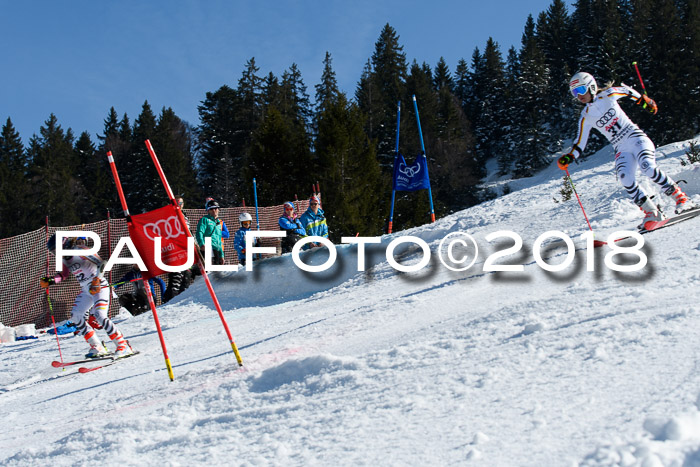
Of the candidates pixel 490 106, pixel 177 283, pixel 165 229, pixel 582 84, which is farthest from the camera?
pixel 490 106

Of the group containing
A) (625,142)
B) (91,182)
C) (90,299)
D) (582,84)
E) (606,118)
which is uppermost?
(91,182)

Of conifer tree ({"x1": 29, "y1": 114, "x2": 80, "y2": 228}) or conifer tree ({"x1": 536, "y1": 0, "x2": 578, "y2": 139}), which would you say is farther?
conifer tree ({"x1": 536, "y1": 0, "x2": 578, "y2": 139})

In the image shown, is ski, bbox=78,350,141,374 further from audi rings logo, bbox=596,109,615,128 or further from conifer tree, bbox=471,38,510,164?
conifer tree, bbox=471,38,510,164

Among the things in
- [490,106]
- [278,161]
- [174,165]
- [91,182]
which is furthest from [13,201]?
[490,106]

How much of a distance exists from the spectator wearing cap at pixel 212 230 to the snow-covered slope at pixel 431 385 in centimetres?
476

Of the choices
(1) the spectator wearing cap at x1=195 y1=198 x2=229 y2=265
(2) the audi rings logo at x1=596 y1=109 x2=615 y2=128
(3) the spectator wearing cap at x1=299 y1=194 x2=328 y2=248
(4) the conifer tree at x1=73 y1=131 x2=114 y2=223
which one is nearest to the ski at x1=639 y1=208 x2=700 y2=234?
(2) the audi rings logo at x1=596 y1=109 x2=615 y2=128

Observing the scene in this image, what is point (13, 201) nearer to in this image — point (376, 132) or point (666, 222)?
point (376, 132)

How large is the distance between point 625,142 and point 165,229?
567cm

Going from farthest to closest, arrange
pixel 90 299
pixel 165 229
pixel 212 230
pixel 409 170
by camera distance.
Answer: pixel 409 170
pixel 212 230
pixel 90 299
pixel 165 229

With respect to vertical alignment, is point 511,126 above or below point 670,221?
above

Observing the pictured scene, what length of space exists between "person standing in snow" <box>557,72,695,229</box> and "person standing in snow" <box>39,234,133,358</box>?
6417mm

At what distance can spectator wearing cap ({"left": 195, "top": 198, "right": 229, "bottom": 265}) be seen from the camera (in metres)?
12.0

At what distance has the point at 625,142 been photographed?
7.15m

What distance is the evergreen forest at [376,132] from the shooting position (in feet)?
104
